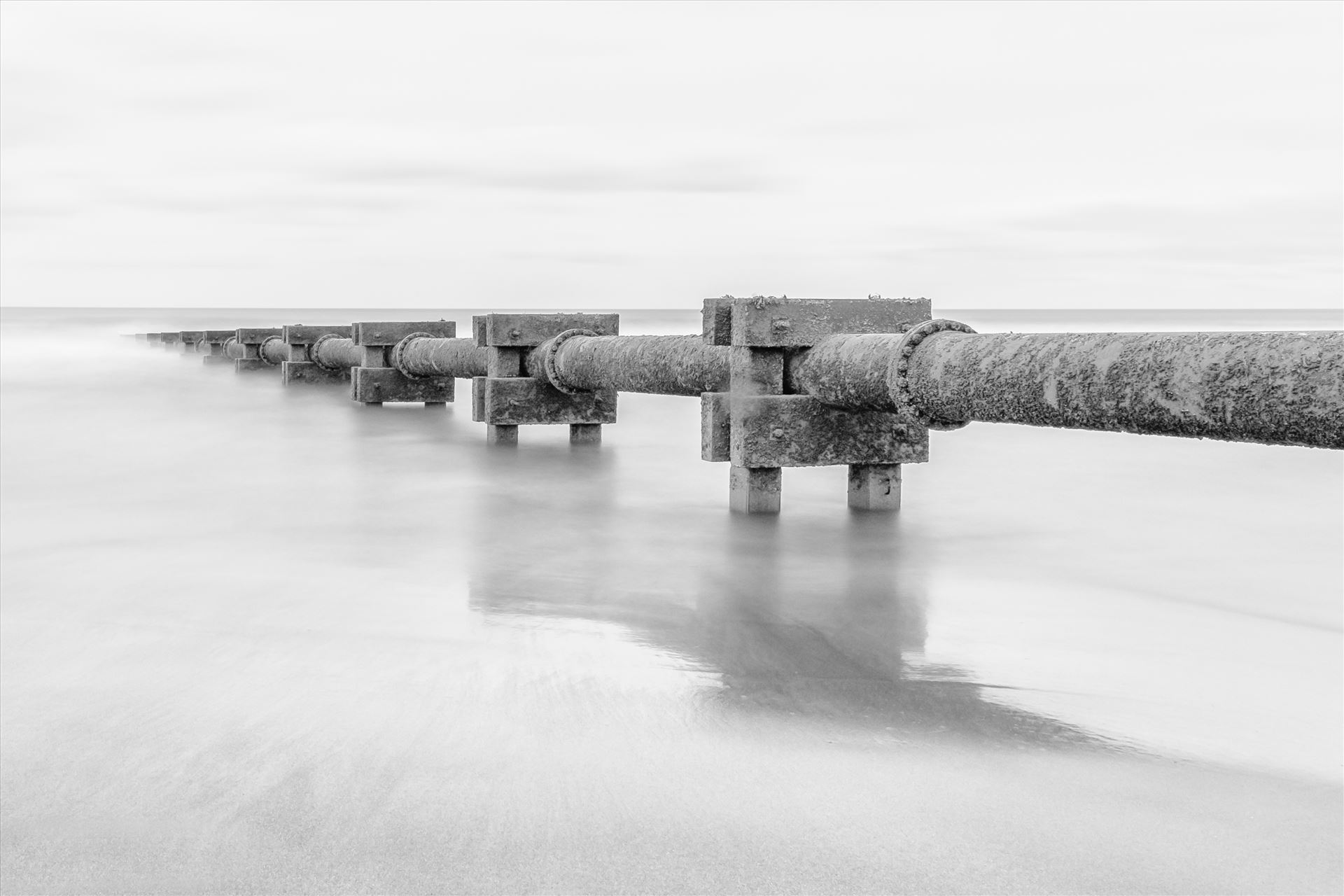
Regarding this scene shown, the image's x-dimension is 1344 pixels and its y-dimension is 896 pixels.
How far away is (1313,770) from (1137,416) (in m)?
0.93

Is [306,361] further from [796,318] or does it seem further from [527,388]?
[796,318]

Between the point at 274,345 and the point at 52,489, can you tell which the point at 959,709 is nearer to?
the point at 52,489

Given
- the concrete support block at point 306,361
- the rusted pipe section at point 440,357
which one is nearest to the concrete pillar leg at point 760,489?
the rusted pipe section at point 440,357

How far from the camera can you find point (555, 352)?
7211 mm

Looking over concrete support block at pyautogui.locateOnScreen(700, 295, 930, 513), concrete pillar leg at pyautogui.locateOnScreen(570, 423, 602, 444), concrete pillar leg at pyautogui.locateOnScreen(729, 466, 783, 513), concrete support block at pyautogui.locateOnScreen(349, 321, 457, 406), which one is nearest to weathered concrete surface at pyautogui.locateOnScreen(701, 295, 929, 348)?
concrete support block at pyautogui.locateOnScreen(700, 295, 930, 513)

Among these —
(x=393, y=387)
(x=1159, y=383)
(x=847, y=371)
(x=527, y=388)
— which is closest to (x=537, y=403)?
(x=527, y=388)

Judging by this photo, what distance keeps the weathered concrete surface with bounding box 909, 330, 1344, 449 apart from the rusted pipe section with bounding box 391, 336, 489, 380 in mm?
4606

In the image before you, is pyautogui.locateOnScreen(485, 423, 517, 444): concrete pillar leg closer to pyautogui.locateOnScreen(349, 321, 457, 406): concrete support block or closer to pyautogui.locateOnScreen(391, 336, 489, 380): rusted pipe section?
pyautogui.locateOnScreen(391, 336, 489, 380): rusted pipe section

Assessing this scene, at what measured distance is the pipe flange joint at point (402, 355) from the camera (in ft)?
35.7

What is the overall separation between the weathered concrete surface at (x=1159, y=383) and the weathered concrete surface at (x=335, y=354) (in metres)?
11.1

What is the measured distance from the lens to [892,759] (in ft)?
6.75

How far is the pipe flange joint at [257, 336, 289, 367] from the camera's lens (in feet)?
63.3

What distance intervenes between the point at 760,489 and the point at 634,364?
1.25 m

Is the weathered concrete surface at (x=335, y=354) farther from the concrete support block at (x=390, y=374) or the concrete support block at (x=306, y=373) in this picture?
the concrete support block at (x=390, y=374)
